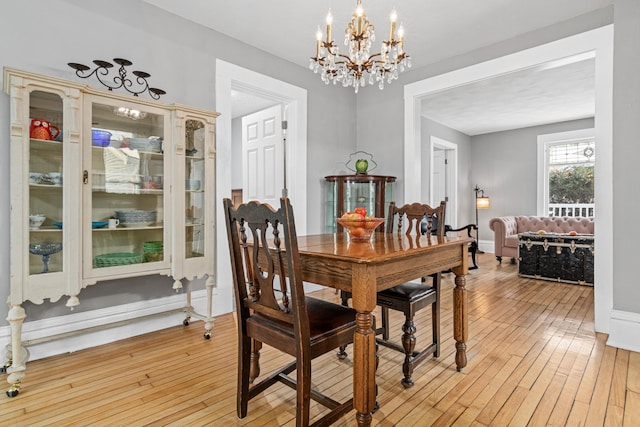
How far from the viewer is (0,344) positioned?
7.03 feet

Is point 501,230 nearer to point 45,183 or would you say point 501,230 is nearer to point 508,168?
point 508,168

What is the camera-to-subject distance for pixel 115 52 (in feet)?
8.54

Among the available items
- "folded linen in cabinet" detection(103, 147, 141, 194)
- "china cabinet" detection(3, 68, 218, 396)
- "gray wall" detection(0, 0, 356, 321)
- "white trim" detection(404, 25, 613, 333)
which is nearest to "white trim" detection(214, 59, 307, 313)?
"gray wall" detection(0, 0, 356, 321)

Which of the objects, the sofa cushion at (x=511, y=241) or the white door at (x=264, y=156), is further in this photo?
the sofa cushion at (x=511, y=241)

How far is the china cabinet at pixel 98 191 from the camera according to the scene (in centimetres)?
196

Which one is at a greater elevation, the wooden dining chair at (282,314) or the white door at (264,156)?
the white door at (264,156)

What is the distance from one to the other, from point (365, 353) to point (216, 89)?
2.75 metres

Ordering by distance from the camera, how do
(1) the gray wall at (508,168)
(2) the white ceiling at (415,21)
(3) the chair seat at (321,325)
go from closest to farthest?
(3) the chair seat at (321,325) → (2) the white ceiling at (415,21) → (1) the gray wall at (508,168)

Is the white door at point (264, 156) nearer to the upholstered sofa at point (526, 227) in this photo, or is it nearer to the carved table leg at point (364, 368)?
the carved table leg at point (364, 368)

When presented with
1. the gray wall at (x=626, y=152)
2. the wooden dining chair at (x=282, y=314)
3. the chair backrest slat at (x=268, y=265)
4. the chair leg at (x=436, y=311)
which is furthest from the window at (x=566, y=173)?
the chair backrest slat at (x=268, y=265)

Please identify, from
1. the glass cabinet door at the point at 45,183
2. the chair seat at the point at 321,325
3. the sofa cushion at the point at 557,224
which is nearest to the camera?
the chair seat at the point at 321,325

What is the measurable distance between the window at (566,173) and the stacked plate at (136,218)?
7.09 metres

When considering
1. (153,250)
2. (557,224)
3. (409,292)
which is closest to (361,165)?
(409,292)

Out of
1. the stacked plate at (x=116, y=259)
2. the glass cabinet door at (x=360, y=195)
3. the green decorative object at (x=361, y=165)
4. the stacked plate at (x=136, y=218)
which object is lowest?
the stacked plate at (x=116, y=259)
